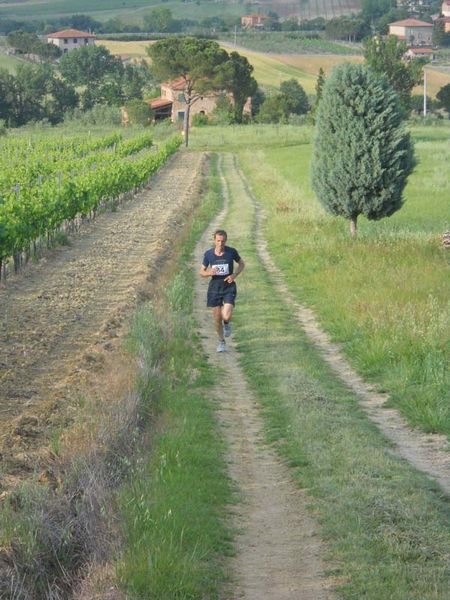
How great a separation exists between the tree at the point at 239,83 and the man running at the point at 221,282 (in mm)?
64383

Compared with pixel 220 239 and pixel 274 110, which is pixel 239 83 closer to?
pixel 274 110

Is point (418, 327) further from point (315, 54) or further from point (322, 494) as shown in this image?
point (315, 54)

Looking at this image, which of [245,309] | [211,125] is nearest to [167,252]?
[245,309]

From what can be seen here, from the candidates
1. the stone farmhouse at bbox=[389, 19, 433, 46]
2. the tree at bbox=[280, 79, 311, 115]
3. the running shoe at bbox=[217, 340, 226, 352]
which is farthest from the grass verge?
the stone farmhouse at bbox=[389, 19, 433, 46]

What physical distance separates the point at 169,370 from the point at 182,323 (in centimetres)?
229

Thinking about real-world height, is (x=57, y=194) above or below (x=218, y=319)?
below

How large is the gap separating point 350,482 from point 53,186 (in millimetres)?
20683

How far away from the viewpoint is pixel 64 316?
1662 cm

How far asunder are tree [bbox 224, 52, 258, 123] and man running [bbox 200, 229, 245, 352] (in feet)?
211

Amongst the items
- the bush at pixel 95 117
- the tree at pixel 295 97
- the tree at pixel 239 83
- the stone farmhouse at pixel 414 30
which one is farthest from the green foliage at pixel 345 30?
the bush at pixel 95 117

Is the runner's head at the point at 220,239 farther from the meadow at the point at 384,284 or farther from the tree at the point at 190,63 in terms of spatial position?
the tree at the point at 190,63

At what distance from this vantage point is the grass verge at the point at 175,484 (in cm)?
685

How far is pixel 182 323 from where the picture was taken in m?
15.1

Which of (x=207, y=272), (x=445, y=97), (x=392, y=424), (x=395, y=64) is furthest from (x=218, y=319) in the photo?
(x=445, y=97)
